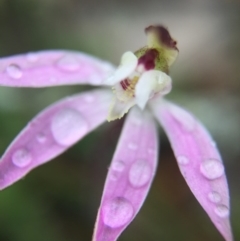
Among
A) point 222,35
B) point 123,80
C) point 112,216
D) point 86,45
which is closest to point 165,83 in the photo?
point 123,80

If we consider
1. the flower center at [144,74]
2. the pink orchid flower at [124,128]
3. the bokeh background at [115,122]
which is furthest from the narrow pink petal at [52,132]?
the bokeh background at [115,122]

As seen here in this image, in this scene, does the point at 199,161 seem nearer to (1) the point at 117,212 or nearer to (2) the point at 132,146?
(2) the point at 132,146

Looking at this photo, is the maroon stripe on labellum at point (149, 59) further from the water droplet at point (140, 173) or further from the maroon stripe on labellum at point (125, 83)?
the water droplet at point (140, 173)

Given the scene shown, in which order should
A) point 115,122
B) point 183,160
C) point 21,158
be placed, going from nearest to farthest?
point 21,158
point 183,160
point 115,122

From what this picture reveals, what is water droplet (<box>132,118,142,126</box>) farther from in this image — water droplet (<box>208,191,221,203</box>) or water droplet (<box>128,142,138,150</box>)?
water droplet (<box>208,191,221,203</box>)

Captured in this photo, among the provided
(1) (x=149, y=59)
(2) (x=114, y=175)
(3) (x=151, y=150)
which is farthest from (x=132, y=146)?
(1) (x=149, y=59)

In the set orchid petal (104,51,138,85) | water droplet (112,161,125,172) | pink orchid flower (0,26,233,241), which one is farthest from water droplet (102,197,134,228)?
orchid petal (104,51,138,85)

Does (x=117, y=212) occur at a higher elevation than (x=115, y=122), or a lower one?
lower
